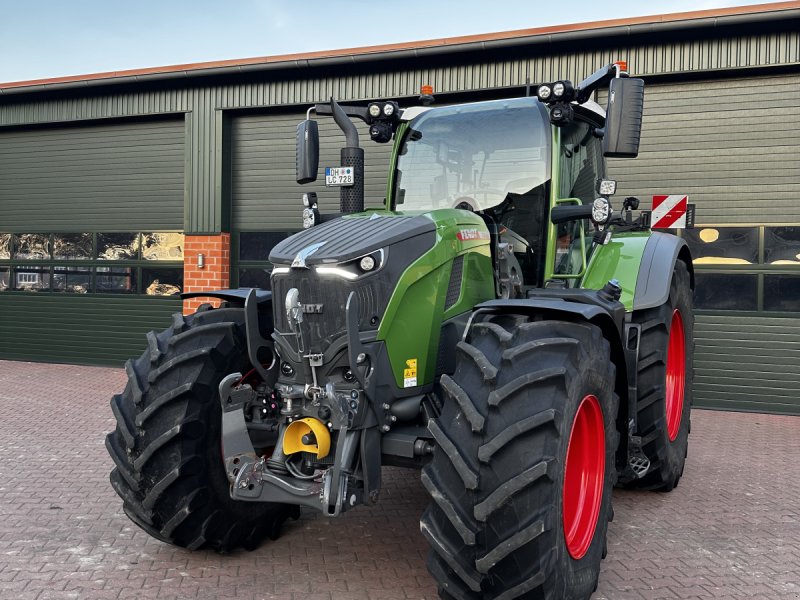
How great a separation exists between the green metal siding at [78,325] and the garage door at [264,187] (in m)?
1.54

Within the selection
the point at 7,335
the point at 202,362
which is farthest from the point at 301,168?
the point at 7,335

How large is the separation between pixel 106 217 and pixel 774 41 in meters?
10.4

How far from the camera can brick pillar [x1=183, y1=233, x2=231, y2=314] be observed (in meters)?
11.9

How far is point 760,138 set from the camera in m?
9.40

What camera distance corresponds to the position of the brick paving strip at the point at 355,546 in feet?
12.8

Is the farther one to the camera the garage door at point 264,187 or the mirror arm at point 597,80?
the garage door at point 264,187

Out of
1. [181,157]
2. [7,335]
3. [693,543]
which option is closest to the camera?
[693,543]

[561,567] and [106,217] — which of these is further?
[106,217]

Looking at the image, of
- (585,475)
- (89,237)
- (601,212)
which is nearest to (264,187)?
(89,237)

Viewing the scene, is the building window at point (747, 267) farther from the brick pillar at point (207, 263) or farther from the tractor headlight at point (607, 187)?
the brick pillar at point (207, 263)

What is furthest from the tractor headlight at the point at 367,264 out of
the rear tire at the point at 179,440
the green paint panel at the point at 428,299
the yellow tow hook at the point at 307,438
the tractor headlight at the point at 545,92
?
the tractor headlight at the point at 545,92

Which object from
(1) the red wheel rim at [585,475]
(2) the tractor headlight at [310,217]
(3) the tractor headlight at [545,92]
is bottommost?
(1) the red wheel rim at [585,475]

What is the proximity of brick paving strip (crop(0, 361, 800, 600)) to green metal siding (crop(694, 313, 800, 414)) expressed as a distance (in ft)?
8.95

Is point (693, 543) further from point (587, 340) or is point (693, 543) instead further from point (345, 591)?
point (345, 591)
